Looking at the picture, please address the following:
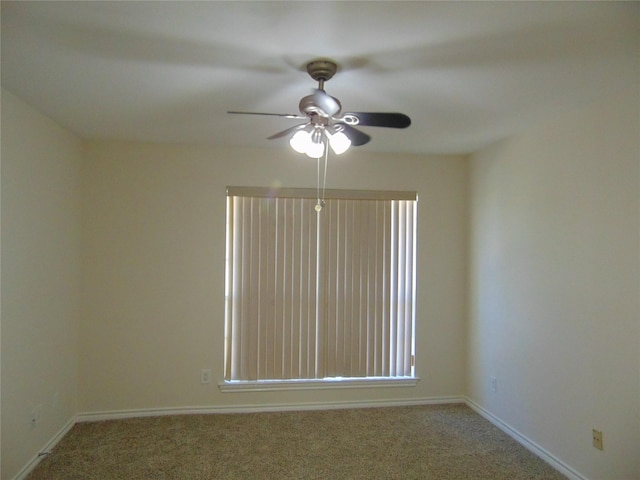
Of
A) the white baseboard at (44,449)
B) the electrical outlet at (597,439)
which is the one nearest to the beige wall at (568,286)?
the electrical outlet at (597,439)

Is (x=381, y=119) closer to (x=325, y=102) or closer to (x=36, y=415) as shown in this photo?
(x=325, y=102)

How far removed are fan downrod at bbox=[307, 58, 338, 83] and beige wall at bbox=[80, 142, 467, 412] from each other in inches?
66.2

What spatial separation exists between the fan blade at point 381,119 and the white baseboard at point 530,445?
2.48 m

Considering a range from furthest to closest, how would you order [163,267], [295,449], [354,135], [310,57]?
[163,267] < [295,449] < [354,135] < [310,57]

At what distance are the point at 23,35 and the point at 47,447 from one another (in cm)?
270

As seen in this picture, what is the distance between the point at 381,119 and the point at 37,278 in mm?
2509

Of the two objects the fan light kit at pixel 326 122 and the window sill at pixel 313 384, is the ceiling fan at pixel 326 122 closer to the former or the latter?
the fan light kit at pixel 326 122

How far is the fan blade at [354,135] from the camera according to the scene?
1.96 m

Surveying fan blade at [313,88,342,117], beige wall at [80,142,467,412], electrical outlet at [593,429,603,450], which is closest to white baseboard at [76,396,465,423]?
beige wall at [80,142,467,412]

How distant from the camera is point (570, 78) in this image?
2064 millimetres

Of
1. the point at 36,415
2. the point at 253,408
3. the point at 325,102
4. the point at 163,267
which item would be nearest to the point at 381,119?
the point at 325,102

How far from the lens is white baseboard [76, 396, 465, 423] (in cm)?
331

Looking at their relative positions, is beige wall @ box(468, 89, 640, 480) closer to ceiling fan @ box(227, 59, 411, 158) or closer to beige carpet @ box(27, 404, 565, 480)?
beige carpet @ box(27, 404, 565, 480)

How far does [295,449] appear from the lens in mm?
2836
